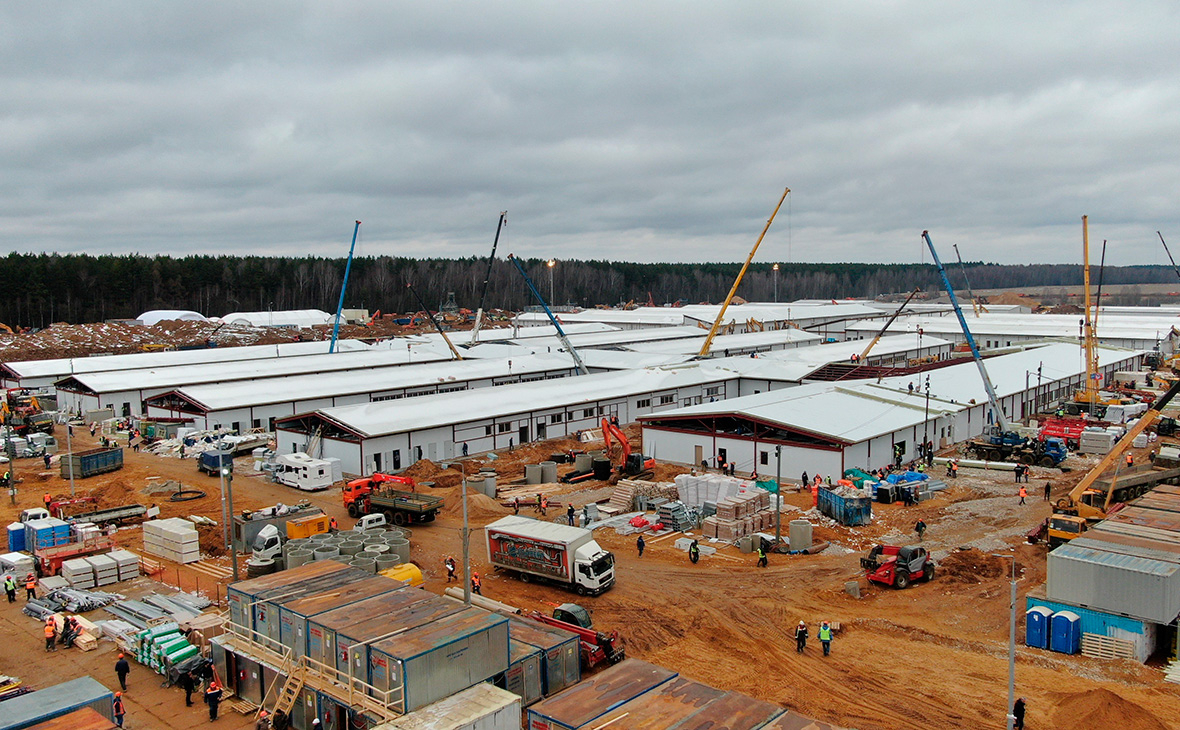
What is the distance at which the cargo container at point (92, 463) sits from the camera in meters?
45.0

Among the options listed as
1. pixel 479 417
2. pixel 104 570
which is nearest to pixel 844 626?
pixel 104 570

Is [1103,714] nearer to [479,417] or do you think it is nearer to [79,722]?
[79,722]

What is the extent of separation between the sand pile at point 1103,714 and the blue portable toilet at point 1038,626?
358 centimetres

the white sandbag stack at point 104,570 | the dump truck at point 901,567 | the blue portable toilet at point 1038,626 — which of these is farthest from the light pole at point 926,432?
the white sandbag stack at point 104,570

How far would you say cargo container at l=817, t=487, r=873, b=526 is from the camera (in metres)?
34.2

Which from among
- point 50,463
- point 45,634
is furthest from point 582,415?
point 45,634

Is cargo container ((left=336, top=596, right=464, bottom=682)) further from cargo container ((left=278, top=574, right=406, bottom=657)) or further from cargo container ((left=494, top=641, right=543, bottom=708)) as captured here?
cargo container ((left=494, top=641, right=543, bottom=708))

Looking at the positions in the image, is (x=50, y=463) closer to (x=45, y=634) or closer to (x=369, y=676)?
(x=45, y=634)

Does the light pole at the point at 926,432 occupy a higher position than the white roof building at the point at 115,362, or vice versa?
the white roof building at the point at 115,362

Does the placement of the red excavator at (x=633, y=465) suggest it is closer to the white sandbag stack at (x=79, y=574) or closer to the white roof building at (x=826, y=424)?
the white roof building at (x=826, y=424)

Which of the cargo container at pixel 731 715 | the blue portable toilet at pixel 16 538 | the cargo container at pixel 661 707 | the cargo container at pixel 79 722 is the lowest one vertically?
the blue portable toilet at pixel 16 538

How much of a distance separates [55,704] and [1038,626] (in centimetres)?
2379

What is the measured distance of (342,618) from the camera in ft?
63.2

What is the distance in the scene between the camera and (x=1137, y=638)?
2172 cm
